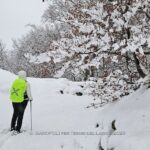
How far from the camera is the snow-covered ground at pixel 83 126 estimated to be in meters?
7.29

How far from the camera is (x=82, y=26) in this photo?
6.91 m

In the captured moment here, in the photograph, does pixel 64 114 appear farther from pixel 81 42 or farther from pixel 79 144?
pixel 81 42

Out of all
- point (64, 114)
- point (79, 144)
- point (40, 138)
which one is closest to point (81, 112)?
point (64, 114)

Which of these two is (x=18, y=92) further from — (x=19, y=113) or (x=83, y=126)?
(x=83, y=126)

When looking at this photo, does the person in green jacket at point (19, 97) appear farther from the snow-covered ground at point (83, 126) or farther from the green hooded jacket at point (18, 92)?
the snow-covered ground at point (83, 126)

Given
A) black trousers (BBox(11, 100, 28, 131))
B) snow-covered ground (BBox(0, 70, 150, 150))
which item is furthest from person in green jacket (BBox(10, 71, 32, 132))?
snow-covered ground (BBox(0, 70, 150, 150))

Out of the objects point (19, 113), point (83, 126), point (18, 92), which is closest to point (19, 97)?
point (18, 92)

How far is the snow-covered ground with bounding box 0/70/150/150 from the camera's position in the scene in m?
7.29

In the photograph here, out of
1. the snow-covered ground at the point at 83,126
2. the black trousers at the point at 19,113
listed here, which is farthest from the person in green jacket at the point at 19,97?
the snow-covered ground at the point at 83,126

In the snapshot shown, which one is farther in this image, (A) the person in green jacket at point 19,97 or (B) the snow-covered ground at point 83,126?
(A) the person in green jacket at point 19,97

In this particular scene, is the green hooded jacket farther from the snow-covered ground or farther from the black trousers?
the snow-covered ground

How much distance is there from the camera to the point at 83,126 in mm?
9250

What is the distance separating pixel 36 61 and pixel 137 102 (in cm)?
286

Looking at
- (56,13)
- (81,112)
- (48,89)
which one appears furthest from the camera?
(56,13)
